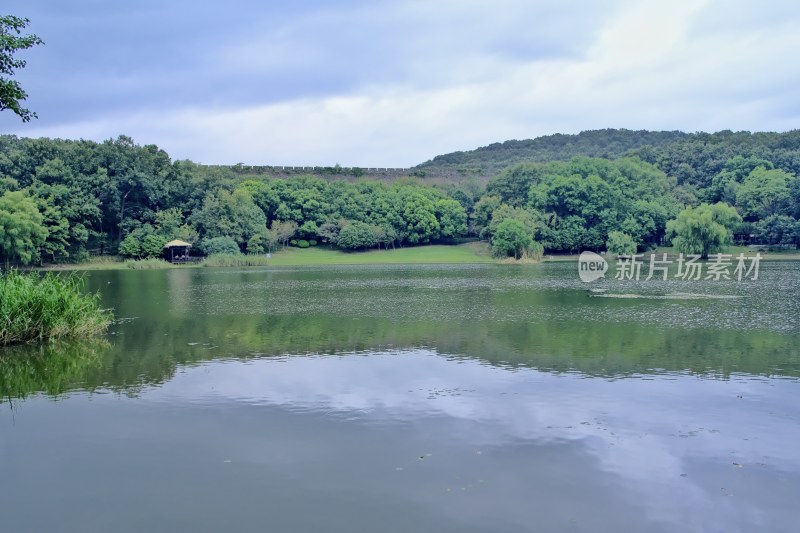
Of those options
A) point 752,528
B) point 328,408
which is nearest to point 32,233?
point 328,408

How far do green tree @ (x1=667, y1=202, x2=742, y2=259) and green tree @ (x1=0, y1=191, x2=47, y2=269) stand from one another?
4775 centimetres

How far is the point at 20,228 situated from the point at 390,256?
3229 centimetres

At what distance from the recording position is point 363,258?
65.6 m

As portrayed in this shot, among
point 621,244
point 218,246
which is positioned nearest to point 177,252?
point 218,246

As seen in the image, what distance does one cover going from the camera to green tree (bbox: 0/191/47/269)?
1836 inches

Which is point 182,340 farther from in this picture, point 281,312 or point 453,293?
point 453,293

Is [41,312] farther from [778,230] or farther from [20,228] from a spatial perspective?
[778,230]

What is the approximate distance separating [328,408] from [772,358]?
8.52 metres

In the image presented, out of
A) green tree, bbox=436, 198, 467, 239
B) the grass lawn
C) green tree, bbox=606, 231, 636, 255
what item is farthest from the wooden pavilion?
green tree, bbox=606, 231, 636, 255

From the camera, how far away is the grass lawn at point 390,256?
6284 cm

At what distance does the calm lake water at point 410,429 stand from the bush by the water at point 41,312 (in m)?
0.70

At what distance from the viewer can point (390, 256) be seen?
66.9m

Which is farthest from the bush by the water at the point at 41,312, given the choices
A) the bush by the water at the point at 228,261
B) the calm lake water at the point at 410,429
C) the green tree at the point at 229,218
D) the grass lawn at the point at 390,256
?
the green tree at the point at 229,218

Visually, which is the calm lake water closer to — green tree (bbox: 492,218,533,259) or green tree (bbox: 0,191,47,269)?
green tree (bbox: 0,191,47,269)
